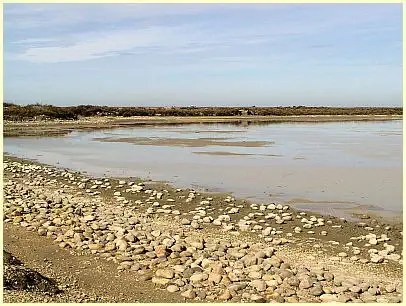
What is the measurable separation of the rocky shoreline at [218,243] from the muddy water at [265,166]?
176 cm

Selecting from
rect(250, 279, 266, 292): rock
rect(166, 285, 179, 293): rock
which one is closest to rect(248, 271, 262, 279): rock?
rect(250, 279, 266, 292): rock

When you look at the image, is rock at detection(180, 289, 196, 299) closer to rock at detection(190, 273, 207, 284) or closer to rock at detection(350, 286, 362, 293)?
rock at detection(190, 273, 207, 284)

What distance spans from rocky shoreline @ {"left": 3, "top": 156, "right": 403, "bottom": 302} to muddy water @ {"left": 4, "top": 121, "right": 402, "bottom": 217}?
69.1 inches

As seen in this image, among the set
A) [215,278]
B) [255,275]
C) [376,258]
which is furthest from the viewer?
[376,258]

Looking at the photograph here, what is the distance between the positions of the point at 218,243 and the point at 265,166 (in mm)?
11496

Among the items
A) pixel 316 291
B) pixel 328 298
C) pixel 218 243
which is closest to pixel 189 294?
pixel 316 291

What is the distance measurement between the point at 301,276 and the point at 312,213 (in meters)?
4.70

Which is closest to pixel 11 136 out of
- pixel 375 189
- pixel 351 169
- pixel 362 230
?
pixel 351 169

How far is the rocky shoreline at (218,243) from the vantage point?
7.55m

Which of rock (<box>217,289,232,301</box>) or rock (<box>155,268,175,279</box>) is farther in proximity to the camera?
rock (<box>155,268,175,279</box>)

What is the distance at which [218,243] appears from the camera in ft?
31.8

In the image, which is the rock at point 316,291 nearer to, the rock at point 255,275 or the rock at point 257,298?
the rock at point 257,298

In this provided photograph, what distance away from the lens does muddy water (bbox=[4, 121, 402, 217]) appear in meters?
14.4

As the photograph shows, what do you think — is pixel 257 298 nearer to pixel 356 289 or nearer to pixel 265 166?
pixel 356 289
